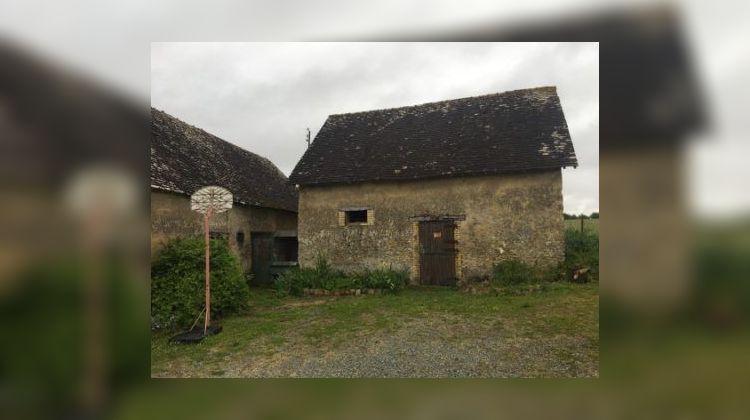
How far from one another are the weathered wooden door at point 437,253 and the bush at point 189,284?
563 cm

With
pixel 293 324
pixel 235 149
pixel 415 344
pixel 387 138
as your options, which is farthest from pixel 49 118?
pixel 235 149

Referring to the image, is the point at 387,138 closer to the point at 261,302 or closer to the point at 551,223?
the point at 551,223

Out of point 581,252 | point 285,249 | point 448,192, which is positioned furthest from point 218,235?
point 581,252

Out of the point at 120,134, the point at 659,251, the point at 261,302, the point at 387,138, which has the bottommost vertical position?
the point at 261,302

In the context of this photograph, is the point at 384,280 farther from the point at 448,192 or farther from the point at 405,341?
the point at 405,341

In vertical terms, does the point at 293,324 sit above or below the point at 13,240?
below

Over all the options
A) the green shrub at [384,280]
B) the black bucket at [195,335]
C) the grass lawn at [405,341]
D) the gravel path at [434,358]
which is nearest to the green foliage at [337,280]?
the green shrub at [384,280]

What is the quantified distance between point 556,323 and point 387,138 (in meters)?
9.03

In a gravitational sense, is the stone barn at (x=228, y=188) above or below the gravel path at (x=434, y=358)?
above

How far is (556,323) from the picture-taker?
632 centimetres

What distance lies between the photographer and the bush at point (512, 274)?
406 inches

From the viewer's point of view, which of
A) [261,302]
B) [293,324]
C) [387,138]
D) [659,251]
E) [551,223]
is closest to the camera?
[659,251]

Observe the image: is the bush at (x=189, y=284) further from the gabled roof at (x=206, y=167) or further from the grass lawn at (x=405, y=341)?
the gabled roof at (x=206, y=167)

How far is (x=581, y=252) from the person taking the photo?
11.3 m
